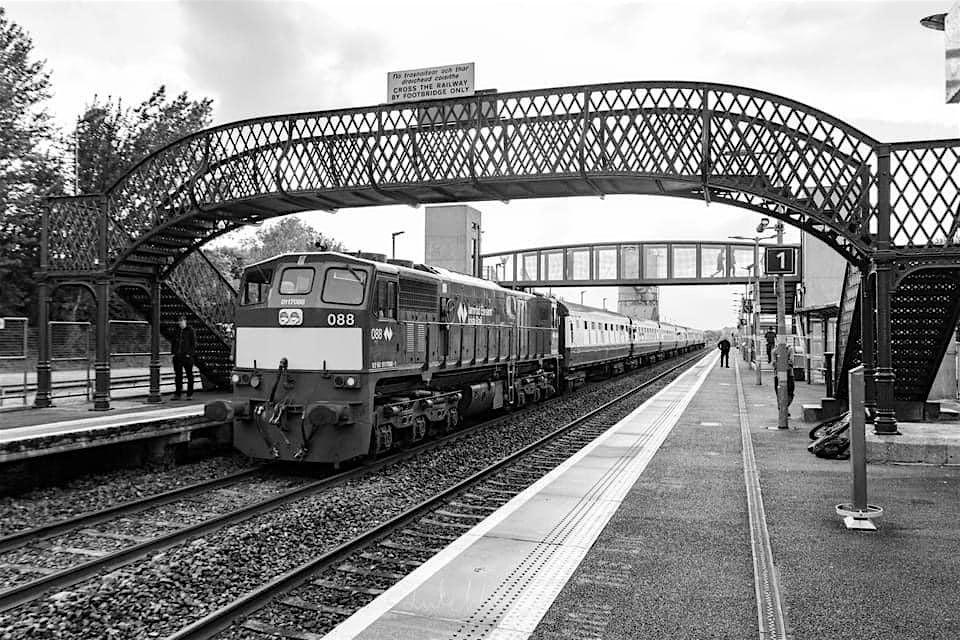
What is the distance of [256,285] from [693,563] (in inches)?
327

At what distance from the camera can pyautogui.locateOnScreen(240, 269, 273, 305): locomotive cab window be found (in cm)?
1230

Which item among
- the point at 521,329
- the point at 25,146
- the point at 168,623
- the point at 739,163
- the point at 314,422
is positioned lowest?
the point at 168,623

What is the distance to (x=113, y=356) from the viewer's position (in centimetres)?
2309

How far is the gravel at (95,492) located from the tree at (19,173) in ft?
78.9

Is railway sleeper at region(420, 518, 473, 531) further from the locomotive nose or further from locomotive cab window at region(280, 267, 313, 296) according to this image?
locomotive cab window at region(280, 267, 313, 296)

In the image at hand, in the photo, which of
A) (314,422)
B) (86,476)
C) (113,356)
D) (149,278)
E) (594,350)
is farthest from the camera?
(594,350)

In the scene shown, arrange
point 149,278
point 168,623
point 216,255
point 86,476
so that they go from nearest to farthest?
1. point 168,623
2. point 86,476
3. point 149,278
4. point 216,255

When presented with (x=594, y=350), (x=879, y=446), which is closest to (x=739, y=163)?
(x=879, y=446)

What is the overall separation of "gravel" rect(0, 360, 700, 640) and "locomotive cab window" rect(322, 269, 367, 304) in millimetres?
2803

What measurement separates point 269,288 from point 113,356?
44.5 ft

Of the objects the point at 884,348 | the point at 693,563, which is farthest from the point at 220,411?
the point at 884,348

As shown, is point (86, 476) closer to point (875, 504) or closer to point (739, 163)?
point (875, 504)

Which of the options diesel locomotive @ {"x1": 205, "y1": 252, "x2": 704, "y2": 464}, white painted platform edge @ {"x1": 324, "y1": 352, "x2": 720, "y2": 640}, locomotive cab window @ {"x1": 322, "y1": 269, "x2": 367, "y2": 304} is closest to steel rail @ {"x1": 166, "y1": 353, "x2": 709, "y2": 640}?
white painted platform edge @ {"x1": 324, "y1": 352, "x2": 720, "y2": 640}

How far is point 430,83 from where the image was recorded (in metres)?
18.6
